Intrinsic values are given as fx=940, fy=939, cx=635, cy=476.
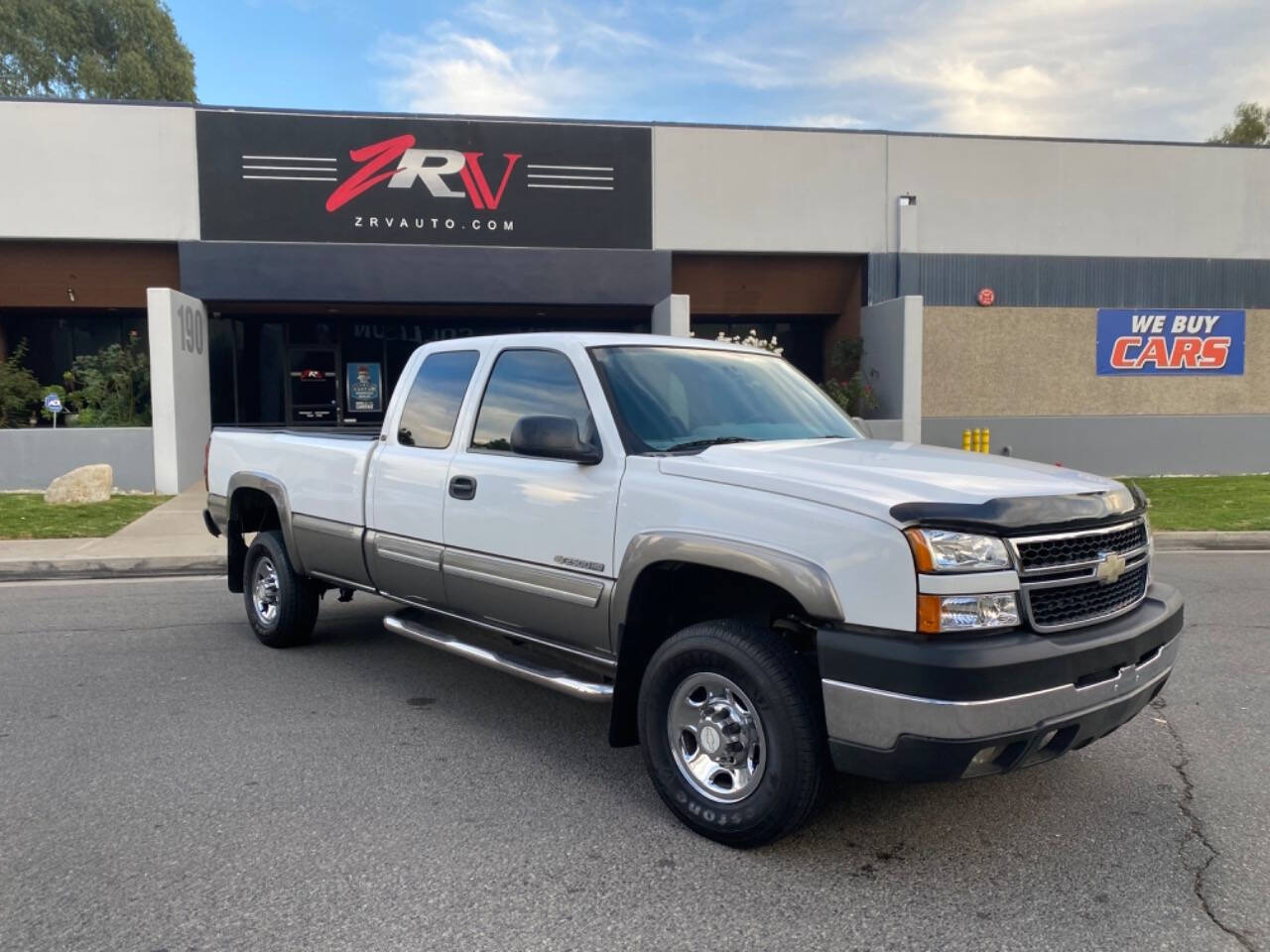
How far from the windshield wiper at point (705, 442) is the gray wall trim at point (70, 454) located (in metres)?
13.4

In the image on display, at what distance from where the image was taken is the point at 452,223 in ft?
56.6

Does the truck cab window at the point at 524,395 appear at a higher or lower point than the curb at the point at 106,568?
higher

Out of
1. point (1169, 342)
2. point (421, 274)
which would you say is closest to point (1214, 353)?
A: point (1169, 342)

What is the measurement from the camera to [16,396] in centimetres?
1642

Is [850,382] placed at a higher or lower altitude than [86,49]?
lower

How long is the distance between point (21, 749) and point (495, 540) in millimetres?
2509

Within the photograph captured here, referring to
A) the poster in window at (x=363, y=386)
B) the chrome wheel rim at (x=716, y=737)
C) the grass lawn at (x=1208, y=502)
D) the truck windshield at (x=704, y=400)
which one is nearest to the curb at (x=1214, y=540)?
the grass lawn at (x=1208, y=502)

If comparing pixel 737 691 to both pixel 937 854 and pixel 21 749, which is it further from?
pixel 21 749

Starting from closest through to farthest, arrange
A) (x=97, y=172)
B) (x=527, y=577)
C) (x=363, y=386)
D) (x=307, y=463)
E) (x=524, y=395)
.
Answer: (x=527, y=577)
(x=524, y=395)
(x=307, y=463)
(x=97, y=172)
(x=363, y=386)

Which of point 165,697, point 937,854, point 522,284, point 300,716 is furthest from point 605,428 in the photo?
point 522,284

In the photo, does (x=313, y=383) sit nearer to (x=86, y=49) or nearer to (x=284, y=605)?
(x=284, y=605)

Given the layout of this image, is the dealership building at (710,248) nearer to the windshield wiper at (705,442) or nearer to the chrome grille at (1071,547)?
the windshield wiper at (705,442)

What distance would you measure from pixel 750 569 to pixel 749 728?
0.61 m

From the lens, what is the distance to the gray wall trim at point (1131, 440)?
18.2m
